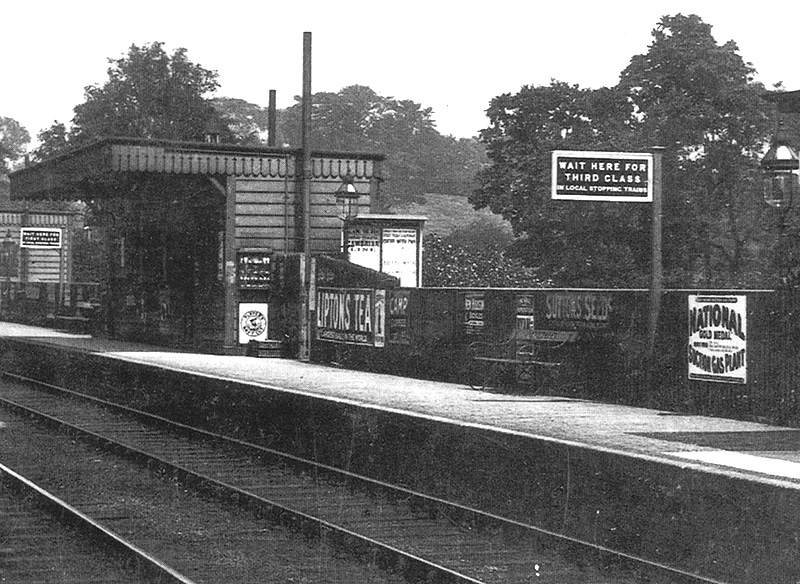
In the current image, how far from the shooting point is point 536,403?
16.8 metres

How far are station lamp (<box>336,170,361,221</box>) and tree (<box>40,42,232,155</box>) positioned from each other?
3696 cm

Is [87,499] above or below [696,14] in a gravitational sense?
below

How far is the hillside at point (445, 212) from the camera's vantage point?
101 m

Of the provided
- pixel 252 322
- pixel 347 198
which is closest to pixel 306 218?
pixel 347 198

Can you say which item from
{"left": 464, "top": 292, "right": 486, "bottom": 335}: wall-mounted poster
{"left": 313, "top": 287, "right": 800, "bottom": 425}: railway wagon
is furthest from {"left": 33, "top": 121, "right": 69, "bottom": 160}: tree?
{"left": 464, "top": 292, "right": 486, "bottom": 335}: wall-mounted poster

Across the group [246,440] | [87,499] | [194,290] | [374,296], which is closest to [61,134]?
[194,290]

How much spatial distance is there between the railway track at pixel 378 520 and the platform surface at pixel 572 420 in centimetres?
97

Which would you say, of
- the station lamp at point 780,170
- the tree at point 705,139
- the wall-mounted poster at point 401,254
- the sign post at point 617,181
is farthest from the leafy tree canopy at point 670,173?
the station lamp at point 780,170

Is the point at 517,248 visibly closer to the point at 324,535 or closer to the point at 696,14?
the point at 696,14

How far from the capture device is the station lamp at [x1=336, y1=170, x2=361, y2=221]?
82.4ft

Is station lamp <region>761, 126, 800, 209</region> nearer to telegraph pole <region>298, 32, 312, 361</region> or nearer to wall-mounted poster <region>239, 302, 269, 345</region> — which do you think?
telegraph pole <region>298, 32, 312, 361</region>

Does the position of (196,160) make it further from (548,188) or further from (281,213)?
(548,188)

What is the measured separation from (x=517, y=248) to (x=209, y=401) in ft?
117

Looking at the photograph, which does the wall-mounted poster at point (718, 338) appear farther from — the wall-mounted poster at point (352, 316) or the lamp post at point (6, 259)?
the lamp post at point (6, 259)
